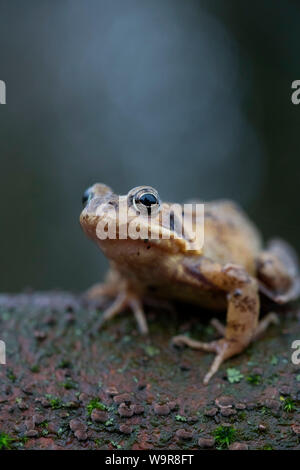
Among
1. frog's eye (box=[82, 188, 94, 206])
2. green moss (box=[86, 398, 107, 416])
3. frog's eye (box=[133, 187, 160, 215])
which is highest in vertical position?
frog's eye (box=[82, 188, 94, 206])

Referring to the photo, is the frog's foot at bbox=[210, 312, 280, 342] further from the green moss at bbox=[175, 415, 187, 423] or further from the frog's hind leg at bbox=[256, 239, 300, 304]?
the green moss at bbox=[175, 415, 187, 423]

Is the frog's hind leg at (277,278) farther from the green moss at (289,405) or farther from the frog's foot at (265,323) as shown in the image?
the green moss at (289,405)

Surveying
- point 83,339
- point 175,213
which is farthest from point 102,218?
point 83,339

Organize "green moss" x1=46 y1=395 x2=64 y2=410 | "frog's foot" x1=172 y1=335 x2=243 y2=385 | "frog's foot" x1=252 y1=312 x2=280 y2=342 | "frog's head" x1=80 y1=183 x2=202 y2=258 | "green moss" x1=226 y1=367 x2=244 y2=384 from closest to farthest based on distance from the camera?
"green moss" x1=46 y1=395 x2=64 y2=410 < "frog's head" x1=80 y1=183 x2=202 y2=258 < "green moss" x1=226 y1=367 x2=244 y2=384 < "frog's foot" x1=172 y1=335 x2=243 y2=385 < "frog's foot" x1=252 y1=312 x2=280 y2=342

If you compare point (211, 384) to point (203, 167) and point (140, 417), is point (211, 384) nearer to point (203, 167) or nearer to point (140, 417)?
point (140, 417)

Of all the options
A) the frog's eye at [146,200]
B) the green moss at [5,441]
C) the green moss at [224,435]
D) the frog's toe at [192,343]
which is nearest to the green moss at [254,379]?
the frog's toe at [192,343]

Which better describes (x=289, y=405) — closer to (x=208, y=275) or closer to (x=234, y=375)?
(x=234, y=375)

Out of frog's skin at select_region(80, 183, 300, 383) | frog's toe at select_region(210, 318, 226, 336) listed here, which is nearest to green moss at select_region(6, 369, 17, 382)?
frog's skin at select_region(80, 183, 300, 383)

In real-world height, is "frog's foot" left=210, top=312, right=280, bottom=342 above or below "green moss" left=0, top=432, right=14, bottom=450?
above
